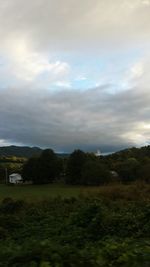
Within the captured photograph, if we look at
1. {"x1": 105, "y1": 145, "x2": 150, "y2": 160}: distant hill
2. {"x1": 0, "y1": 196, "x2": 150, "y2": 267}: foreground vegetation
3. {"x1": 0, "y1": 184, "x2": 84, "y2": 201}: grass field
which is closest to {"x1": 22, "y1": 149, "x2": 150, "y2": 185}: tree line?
{"x1": 105, "y1": 145, "x2": 150, "y2": 160}: distant hill

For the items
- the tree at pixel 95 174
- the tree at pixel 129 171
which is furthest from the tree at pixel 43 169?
the tree at pixel 129 171

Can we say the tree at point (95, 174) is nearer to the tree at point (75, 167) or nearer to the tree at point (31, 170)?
the tree at point (75, 167)

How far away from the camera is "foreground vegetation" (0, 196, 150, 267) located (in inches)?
300

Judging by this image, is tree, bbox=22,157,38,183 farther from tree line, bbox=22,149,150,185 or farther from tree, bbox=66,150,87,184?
tree, bbox=66,150,87,184

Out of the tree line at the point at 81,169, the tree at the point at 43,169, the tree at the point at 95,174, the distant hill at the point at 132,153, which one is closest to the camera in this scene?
the tree line at the point at 81,169

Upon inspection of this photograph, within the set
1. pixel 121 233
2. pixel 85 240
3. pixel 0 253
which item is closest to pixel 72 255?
pixel 0 253

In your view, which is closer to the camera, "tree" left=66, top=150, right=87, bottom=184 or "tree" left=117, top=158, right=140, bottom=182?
"tree" left=117, top=158, right=140, bottom=182

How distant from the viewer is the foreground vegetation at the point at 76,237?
7617 mm

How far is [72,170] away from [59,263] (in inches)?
3505

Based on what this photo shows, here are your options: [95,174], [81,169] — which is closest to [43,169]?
[81,169]

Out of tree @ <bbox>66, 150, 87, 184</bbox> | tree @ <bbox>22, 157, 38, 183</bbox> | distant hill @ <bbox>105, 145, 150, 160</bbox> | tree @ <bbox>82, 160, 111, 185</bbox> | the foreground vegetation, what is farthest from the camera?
distant hill @ <bbox>105, 145, 150, 160</bbox>

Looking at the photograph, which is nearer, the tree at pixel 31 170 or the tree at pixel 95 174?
the tree at pixel 95 174

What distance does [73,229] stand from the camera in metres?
18.9

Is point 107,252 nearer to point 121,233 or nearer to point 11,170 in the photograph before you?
point 121,233
